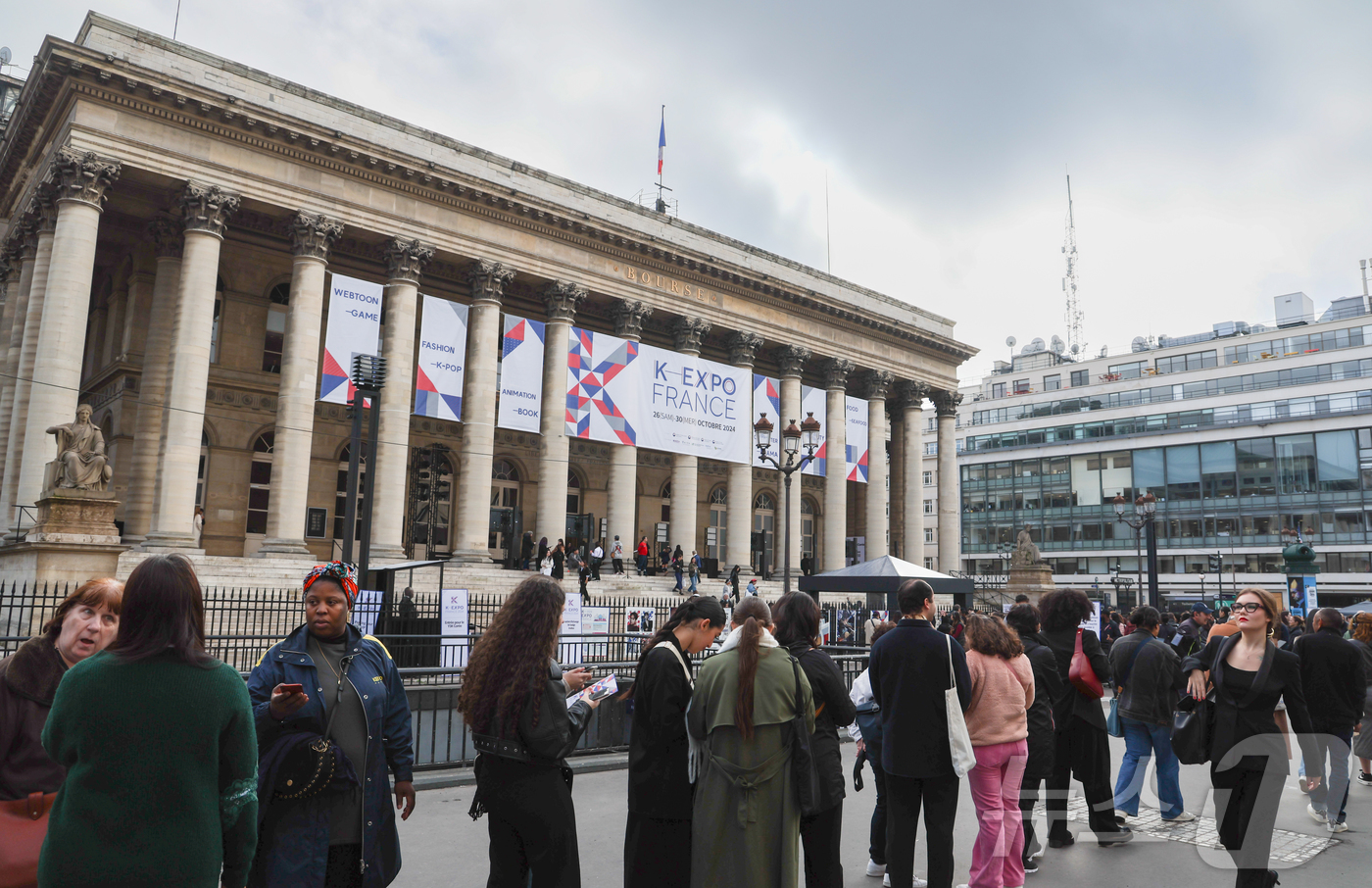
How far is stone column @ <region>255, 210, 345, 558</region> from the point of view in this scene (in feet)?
77.3

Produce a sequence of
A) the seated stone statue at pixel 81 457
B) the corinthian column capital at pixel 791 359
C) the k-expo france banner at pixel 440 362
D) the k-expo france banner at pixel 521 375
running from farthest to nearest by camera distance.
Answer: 1. the corinthian column capital at pixel 791 359
2. the k-expo france banner at pixel 521 375
3. the k-expo france banner at pixel 440 362
4. the seated stone statue at pixel 81 457

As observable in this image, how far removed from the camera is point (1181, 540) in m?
56.5

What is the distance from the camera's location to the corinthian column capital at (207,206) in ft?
74.0

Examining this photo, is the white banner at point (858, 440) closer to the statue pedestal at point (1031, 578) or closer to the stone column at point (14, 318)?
the statue pedestal at point (1031, 578)

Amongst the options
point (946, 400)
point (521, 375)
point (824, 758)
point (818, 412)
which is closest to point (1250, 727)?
point (824, 758)

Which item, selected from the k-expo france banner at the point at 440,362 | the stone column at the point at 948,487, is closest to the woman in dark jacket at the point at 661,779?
the k-expo france banner at the point at 440,362

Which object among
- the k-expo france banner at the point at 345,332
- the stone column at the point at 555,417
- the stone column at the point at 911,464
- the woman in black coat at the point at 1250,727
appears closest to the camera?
the woman in black coat at the point at 1250,727

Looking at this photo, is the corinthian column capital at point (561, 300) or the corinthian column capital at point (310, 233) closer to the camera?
the corinthian column capital at point (310, 233)

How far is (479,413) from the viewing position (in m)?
27.3

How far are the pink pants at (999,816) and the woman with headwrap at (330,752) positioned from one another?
362 centimetres

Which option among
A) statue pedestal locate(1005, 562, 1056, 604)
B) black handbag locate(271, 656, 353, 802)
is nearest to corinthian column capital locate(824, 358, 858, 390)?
statue pedestal locate(1005, 562, 1056, 604)

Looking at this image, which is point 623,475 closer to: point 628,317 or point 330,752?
point 628,317

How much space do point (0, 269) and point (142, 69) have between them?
11185mm

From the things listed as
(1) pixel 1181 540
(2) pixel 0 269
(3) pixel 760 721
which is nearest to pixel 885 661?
(3) pixel 760 721
